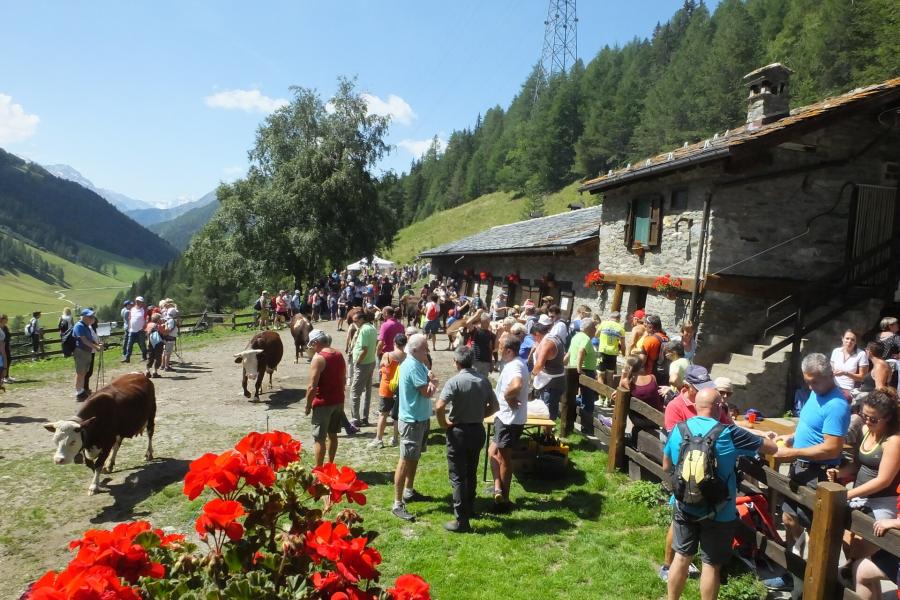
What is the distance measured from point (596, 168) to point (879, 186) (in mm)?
62054

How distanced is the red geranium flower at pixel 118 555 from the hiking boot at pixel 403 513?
474cm

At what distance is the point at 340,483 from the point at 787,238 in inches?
496

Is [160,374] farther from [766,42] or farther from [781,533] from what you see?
[766,42]

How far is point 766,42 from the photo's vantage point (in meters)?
56.1

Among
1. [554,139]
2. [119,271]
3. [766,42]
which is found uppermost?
[766,42]

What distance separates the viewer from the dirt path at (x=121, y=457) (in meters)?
6.16

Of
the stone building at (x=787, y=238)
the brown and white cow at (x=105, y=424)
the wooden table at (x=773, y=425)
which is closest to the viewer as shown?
the brown and white cow at (x=105, y=424)

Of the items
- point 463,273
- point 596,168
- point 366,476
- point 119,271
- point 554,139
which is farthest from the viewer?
point 119,271

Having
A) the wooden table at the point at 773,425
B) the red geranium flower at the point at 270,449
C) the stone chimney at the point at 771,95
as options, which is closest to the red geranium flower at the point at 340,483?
the red geranium flower at the point at 270,449

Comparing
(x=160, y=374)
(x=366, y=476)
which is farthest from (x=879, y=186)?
(x=160, y=374)

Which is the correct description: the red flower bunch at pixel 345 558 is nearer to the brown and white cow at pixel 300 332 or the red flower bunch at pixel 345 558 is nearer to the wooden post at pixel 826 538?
the wooden post at pixel 826 538

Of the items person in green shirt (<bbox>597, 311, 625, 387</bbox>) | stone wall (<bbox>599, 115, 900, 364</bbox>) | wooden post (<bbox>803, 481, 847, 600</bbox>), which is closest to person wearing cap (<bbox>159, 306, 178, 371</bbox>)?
person in green shirt (<bbox>597, 311, 625, 387</bbox>)

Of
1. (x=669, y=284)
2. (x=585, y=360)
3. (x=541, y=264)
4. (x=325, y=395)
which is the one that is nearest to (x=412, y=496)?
(x=325, y=395)

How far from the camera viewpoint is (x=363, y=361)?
30.2 feet
